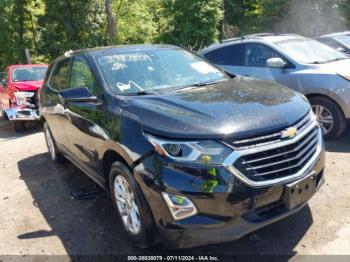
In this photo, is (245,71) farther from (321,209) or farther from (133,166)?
(133,166)

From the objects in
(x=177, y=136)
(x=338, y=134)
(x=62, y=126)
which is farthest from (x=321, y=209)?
(x=62, y=126)

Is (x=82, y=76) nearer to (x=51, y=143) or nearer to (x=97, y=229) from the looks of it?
(x=97, y=229)

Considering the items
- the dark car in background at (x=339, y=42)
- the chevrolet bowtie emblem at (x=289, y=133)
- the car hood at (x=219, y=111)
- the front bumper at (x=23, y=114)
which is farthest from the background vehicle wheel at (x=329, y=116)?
the front bumper at (x=23, y=114)

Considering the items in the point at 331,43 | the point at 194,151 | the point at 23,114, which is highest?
the point at 194,151

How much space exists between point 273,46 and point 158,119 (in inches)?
165

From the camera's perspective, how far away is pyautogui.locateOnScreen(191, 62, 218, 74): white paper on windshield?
4.54 m

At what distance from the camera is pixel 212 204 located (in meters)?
2.85

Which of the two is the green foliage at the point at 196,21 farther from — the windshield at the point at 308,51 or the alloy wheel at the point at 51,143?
the alloy wheel at the point at 51,143

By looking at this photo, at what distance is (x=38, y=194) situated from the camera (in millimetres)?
5191

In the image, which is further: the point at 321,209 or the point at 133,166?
the point at 321,209

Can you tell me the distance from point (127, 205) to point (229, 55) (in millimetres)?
4560

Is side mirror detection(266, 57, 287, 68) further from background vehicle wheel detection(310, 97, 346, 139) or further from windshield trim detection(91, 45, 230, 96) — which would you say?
windshield trim detection(91, 45, 230, 96)

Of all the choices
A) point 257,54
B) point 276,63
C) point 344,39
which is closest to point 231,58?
point 257,54

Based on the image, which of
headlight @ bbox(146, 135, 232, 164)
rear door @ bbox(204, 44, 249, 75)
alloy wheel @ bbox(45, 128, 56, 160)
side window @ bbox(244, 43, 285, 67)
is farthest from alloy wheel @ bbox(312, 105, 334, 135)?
alloy wheel @ bbox(45, 128, 56, 160)
